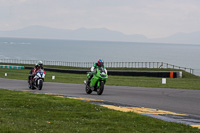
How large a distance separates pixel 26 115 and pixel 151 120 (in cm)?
342

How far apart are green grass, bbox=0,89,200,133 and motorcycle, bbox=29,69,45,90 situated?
999cm

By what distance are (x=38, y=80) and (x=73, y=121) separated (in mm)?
13868

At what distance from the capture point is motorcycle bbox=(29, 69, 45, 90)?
74.2 ft

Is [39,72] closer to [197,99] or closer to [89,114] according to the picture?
[197,99]

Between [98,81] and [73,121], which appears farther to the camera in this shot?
[98,81]

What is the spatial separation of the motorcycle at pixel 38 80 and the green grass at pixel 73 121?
999 centimetres

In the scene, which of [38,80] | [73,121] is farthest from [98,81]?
[73,121]

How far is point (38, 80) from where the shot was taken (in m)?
23.2

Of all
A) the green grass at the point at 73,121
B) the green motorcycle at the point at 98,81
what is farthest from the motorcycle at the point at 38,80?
the green grass at the point at 73,121

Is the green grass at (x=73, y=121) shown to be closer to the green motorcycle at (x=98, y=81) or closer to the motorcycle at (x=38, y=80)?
the green motorcycle at (x=98, y=81)

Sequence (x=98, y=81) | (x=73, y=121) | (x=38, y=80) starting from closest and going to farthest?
(x=73, y=121) < (x=98, y=81) < (x=38, y=80)

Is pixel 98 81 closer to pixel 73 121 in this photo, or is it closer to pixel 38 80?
pixel 38 80

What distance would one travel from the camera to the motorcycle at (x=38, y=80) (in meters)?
22.6

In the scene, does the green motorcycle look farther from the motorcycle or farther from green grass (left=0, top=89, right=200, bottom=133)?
green grass (left=0, top=89, right=200, bottom=133)
